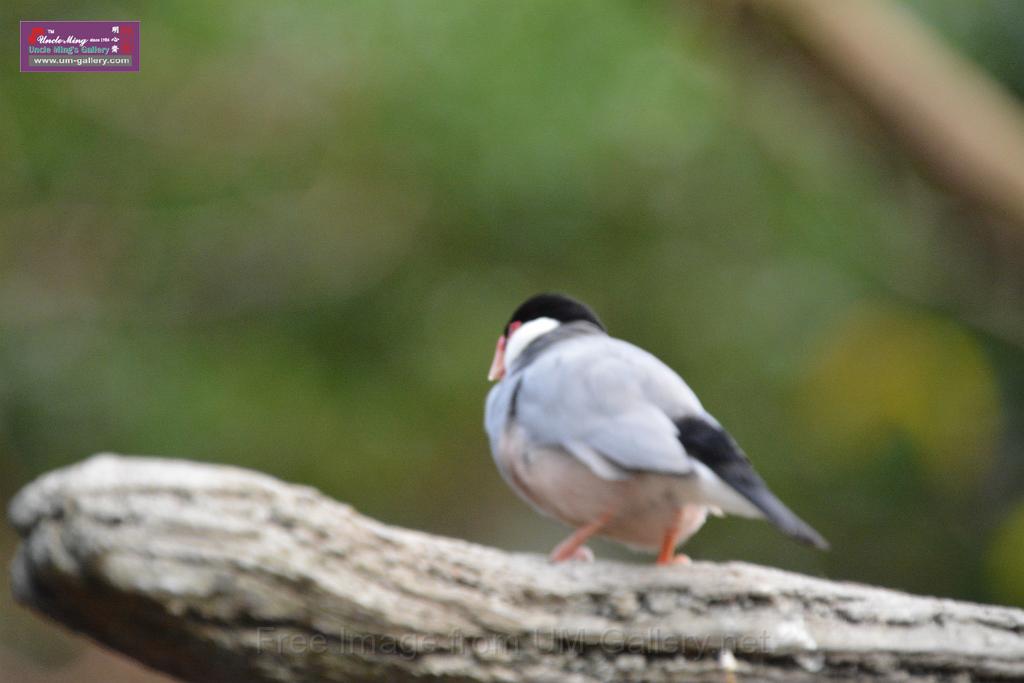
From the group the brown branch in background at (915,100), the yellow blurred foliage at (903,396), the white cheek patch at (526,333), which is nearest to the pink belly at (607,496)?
the white cheek patch at (526,333)

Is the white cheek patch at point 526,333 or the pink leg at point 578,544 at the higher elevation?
the white cheek patch at point 526,333

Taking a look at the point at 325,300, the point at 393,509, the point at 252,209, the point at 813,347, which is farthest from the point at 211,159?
the point at 813,347

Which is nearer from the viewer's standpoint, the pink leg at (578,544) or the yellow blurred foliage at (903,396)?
the pink leg at (578,544)

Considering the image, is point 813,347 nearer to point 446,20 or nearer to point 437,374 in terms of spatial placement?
point 437,374

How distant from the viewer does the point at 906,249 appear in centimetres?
403

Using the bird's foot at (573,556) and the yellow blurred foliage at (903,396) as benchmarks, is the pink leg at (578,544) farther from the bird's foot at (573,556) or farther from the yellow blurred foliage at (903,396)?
the yellow blurred foliage at (903,396)

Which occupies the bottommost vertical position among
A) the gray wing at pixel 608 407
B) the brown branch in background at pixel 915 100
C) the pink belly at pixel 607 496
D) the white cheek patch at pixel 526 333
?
the pink belly at pixel 607 496

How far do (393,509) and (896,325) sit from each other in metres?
2.10

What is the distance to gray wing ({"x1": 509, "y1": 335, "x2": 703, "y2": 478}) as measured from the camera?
170 cm

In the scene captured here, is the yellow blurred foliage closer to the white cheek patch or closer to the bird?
the white cheek patch

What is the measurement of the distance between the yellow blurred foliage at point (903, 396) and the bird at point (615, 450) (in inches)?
84.8

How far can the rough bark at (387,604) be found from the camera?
4.57 ft

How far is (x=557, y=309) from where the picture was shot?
2.23 m

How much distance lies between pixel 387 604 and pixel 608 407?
505 millimetres
